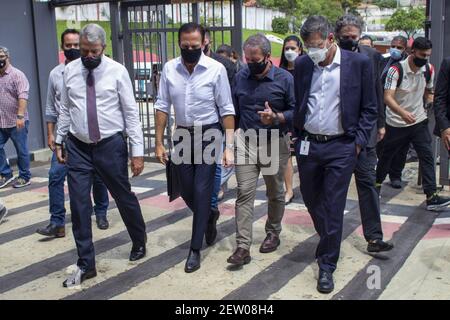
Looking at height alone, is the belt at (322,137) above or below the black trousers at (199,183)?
above

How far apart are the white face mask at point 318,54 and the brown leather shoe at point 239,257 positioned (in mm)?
1638

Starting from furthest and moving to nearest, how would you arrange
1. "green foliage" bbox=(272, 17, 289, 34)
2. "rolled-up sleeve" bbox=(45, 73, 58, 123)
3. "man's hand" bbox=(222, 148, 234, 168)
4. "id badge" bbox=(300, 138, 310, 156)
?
"green foliage" bbox=(272, 17, 289, 34) < "rolled-up sleeve" bbox=(45, 73, 58, 123) < "man's hand" bbox=(222, 148, 234, 168) < "id badge" bbox=(300, 138, 310, 156)

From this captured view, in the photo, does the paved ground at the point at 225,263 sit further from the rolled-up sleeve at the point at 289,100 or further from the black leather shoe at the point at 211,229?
the rolled-up sleeve at the point at 289,100

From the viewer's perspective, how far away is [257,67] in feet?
14.6

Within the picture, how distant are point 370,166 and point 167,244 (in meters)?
1.98

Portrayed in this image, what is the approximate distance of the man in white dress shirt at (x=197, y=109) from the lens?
14.5ft

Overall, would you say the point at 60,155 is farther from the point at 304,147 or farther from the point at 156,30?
the point at 156,30

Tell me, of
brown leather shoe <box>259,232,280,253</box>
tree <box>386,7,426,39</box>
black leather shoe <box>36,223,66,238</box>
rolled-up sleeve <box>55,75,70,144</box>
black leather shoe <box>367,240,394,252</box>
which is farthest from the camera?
tree <box>386,7,426,39</box>

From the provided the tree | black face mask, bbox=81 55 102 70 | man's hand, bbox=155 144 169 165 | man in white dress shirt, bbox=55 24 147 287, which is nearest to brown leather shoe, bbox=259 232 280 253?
man's hand, bbox=155 144 169 165

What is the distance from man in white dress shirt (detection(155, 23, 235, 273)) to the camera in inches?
174

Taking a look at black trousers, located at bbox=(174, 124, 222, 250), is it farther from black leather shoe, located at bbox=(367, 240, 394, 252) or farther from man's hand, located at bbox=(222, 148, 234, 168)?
black leather shoe, located at bbox=(367, 240, 394, 252)

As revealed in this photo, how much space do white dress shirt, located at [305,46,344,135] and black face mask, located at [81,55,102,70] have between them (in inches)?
64.4

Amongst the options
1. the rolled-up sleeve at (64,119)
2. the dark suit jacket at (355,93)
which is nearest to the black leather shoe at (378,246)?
the dark suit jacket at (355,93)
